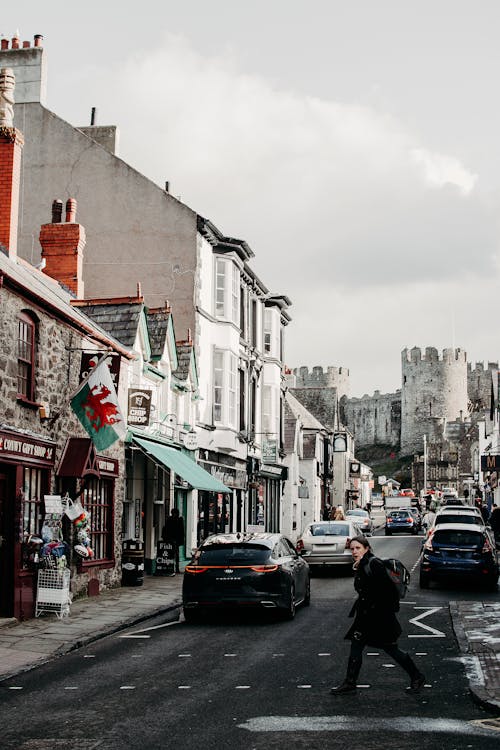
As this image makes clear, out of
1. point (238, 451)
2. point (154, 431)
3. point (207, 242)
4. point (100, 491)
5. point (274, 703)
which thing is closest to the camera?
point (274, 703)

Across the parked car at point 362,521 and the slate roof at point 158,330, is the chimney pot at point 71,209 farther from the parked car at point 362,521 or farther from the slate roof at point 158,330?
the parked car at point 362,521

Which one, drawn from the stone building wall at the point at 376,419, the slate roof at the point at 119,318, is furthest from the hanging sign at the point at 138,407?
the stone building wall at the point at 376,419

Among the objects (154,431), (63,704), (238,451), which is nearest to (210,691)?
(63,704)

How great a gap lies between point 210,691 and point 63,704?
1.54 metres

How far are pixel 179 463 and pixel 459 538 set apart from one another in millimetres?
7720

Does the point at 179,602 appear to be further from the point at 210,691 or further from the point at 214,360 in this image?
the point at 214,360

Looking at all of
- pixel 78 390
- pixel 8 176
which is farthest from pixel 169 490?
pixel 8 176

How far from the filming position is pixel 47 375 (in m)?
17.7

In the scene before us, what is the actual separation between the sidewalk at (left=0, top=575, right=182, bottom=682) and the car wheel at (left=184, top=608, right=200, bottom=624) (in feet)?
2.68

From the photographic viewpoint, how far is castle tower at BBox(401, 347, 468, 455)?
5305 inches

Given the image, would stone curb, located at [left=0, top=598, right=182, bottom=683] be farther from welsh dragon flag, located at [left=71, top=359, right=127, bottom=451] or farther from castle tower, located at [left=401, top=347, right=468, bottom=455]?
castle tower, located at [left=401, top=347, right=468, bottom=455]

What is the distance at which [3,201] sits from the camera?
58.4 feet

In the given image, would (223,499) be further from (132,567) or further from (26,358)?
(26,358)

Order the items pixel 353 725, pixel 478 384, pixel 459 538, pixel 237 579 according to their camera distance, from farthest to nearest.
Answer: pixel 478 384, pixel 459 538, pixel 237 579, pixel 353 725
